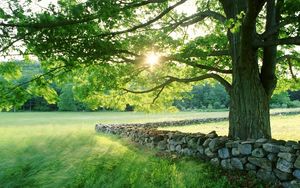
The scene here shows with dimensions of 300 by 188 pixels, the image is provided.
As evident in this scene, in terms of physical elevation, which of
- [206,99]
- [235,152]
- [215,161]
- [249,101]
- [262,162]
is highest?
[206,99]

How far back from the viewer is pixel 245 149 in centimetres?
967

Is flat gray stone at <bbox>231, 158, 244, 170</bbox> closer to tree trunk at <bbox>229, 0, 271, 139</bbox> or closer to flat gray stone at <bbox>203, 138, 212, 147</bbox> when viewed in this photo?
flat gray stone at <bbox>203, 138, 212, 147</bbox>

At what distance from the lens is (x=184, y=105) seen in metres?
102

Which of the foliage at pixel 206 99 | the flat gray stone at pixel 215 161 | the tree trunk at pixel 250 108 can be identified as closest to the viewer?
the flat gray stone at pixel 215 161

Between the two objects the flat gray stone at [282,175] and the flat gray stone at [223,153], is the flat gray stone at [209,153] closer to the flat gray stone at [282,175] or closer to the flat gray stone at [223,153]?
the flat gray stone at [223,153]

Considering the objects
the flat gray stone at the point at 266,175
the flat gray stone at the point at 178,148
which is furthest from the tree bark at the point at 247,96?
the flat gray stone at the point at 266,175

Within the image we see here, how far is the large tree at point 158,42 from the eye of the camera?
30.9 ft

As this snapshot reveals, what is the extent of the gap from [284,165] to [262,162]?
759mm

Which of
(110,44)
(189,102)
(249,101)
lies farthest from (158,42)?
(189,102)

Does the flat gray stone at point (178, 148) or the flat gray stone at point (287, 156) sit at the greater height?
the flat gray stone at point (287, 156)

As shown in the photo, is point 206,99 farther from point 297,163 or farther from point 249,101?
point 297,163

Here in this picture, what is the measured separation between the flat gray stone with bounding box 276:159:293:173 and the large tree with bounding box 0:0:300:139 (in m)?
3.21

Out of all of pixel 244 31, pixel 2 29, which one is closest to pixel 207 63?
pixel 244 31

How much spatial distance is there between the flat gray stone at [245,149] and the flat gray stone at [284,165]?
3.60 feet
